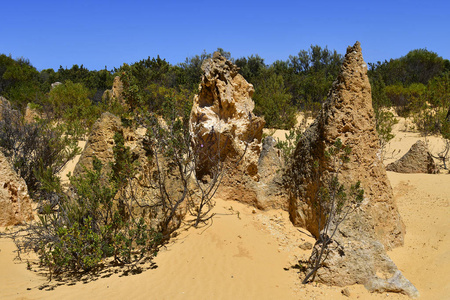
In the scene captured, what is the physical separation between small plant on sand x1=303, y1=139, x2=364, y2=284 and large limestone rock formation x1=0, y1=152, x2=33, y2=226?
18.1 feet

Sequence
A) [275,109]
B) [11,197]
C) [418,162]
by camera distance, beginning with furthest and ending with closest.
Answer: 1. [275,109]
2. [418,162]
3. [11,197]

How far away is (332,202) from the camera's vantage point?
428cm

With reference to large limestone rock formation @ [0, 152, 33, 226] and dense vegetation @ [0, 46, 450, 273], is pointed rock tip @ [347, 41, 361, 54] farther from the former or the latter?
large limestone rock formation @ [0, 152, 33, 226]

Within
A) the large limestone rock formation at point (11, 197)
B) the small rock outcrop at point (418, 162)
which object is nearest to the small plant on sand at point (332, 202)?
the small rock outcrop at point (418, 162)

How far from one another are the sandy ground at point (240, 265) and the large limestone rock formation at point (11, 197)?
0.79 meters

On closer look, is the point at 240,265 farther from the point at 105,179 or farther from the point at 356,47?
the point at 356,47

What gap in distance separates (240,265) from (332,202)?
62.7 inches

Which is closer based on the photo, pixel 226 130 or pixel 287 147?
pixel 226 130

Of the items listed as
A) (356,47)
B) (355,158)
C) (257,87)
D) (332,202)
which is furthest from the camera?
(257,87)

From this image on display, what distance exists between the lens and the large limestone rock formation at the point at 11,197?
6.43 metres

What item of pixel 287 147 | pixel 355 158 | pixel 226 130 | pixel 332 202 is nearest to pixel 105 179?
pixel 226 130

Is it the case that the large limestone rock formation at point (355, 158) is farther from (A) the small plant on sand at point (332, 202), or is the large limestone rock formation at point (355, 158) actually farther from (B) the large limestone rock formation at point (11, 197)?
(B) the large limestone rock formation at point (11, 197)

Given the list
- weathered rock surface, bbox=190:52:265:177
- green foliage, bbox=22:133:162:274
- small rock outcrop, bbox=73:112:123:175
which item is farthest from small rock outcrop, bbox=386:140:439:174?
small rock outcrop, bbox=73:112:123:175

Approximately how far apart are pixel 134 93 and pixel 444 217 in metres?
5.82
